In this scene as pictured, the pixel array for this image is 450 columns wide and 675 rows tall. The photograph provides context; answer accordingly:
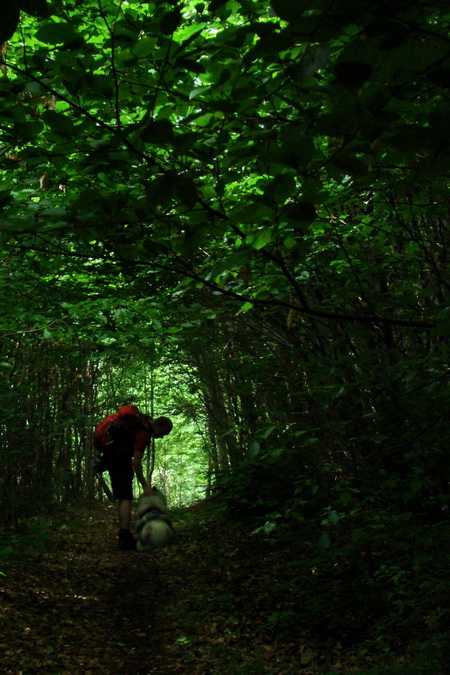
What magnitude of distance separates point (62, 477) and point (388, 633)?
261 inches

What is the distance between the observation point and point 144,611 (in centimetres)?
500

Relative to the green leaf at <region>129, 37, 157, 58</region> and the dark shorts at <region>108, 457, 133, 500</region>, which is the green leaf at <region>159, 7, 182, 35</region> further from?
the dark shorts at <region>108, 457, 133, 500</region>

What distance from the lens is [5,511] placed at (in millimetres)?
7172

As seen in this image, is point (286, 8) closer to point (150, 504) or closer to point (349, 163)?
point (349, 163)

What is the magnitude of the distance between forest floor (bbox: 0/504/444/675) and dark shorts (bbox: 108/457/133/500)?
0.77m

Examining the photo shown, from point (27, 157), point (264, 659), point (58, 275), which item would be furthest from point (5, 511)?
point (27, 157)

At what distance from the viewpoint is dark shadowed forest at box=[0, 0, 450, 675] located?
1422 mm

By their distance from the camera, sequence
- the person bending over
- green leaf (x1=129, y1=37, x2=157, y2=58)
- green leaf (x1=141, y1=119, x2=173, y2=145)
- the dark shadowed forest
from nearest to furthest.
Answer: green leaf (x1=141, y1=119, x2=173, y2=145) < the dark shadowed forest < green leaf (x1=129, y1=37, x2=157, y2=58) < the person bending over

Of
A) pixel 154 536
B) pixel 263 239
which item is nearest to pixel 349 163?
pixel 263 239

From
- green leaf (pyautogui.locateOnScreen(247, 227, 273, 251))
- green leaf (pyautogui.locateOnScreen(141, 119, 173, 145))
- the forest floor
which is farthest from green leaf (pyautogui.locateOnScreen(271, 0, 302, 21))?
the forest floor

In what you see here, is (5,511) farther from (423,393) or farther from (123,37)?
(123,37)

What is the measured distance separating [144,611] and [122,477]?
2273mm

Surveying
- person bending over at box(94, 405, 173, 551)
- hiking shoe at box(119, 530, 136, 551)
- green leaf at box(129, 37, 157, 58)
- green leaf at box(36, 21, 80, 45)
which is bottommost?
green leaf at box(36, 21, 80, 45)

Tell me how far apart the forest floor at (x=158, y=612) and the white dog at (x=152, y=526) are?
8.2 inches
